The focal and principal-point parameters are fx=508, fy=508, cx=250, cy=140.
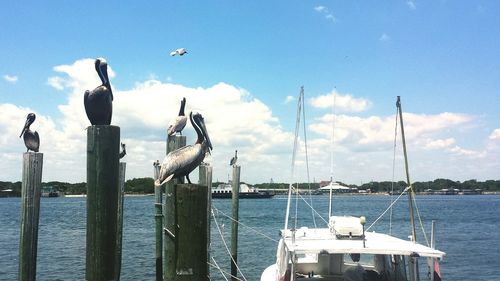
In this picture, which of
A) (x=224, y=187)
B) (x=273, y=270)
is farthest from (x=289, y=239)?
(x=224, y=187)

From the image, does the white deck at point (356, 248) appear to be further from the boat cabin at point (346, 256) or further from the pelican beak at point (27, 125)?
the pelican beak at point (27, 125)

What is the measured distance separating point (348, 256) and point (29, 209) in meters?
7.31

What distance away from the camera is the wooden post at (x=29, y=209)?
9.88 m

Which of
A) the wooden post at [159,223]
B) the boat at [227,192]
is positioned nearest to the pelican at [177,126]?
the wooden post at [159,223]

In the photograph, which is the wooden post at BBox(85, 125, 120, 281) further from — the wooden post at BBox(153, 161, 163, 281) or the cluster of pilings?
the wooden post at BBox(153, 161, 163, 281)

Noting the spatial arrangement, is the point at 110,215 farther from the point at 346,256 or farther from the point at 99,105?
the point at 346,256

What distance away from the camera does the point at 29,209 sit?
9977 millimetres

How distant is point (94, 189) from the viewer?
5.46m

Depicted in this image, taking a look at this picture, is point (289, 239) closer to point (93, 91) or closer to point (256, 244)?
point (93, 91)

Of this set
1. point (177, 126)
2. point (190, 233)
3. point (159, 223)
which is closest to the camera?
point (190, 233)

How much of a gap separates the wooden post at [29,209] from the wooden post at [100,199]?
198 inches

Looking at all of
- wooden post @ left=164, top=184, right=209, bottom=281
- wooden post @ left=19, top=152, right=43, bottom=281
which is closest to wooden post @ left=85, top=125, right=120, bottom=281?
wooden post @ left=164, top=184, right=209, bottom=281

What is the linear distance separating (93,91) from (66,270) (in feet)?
63.5

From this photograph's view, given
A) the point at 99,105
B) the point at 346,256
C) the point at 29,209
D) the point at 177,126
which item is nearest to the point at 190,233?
the point at 99,105
